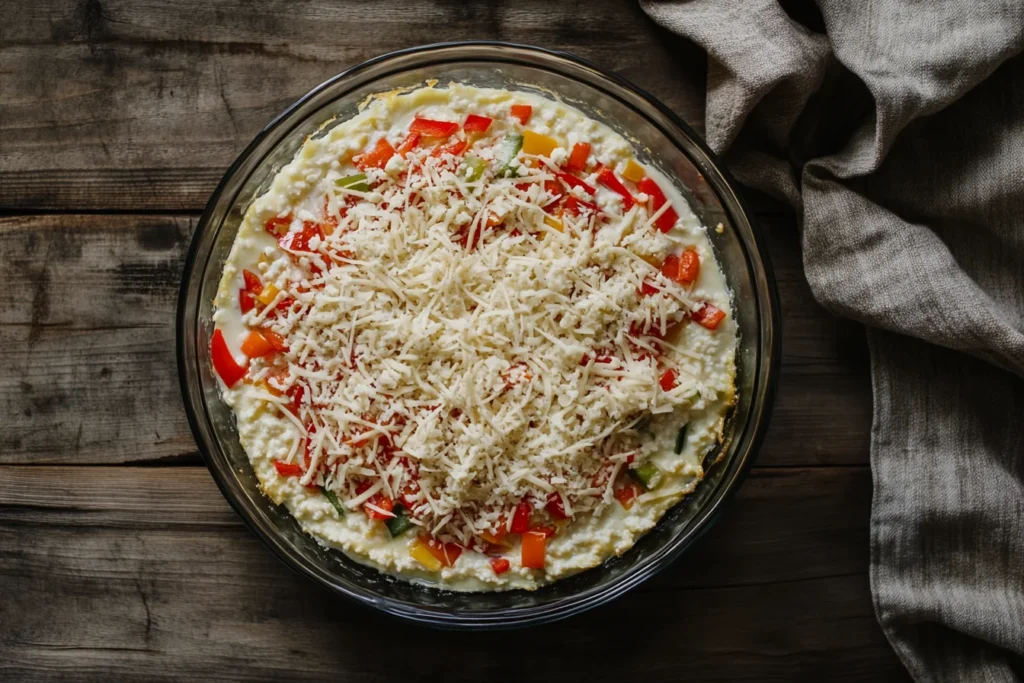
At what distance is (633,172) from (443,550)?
108cm

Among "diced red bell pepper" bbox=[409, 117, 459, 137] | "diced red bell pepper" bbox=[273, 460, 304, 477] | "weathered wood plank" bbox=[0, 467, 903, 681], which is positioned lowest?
"weathered wood plank" bbox=[0, 467, 903, 681]


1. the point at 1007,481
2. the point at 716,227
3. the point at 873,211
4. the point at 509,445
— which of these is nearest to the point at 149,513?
the point at 509,445

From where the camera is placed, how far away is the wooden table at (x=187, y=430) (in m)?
2.22

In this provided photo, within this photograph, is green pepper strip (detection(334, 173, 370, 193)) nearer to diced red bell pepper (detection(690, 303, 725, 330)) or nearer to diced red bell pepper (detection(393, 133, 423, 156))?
diced red bell pepper (detection(393, 133, 423, 156))

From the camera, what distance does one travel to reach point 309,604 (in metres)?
2.23

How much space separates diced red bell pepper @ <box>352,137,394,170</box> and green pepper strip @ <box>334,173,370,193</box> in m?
0.04

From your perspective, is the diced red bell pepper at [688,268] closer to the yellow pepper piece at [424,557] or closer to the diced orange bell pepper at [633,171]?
the diced orange bell pepper at [633,171]

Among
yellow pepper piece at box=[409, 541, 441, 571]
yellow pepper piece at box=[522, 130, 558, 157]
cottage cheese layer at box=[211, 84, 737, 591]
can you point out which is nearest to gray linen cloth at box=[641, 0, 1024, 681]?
cottage cheese layer at box=[211, 84, 737, 591]

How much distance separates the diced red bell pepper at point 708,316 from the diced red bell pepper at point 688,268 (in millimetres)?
79

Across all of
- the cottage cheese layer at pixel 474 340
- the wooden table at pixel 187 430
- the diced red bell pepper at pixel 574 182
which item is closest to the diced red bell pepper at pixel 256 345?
the cottage cheese layer at pixel 474 340

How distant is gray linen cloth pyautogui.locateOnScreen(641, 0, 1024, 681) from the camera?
202cm

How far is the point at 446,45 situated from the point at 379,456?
1.06 m

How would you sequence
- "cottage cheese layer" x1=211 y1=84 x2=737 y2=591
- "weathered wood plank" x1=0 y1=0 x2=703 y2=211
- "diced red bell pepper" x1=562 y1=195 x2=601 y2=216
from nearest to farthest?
1. "cottage cheese layer" x1=211 y1=84 x2=737 y2=591
2. "diced red bell pepper" x1=562 y1=195 x2=601 y2=216
3. "weathered wood plank" x1=0 y1=0 x2=703 y2=211

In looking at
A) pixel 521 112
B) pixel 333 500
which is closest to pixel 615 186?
pixel 521 112
